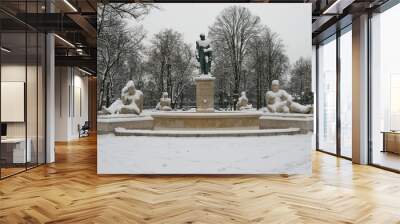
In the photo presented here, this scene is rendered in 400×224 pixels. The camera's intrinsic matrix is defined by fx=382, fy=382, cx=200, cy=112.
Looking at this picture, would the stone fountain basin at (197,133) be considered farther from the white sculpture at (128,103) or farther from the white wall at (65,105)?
the white wall at (65,105)

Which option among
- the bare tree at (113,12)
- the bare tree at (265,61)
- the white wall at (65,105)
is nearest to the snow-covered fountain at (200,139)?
the bare tree at (265,61)

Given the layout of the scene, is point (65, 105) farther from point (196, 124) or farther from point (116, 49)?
point (196, 124)

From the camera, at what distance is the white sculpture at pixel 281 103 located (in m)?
7.35

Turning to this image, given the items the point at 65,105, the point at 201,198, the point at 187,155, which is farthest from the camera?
the point at 65,105

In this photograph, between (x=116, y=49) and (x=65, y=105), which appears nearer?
(x=116, y=49)

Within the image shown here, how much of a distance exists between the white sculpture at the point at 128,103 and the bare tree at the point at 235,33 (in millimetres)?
1786

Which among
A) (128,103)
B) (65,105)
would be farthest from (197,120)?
(65,105)

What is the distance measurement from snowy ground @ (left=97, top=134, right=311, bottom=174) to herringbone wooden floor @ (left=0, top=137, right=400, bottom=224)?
17cm

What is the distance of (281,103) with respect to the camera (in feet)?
24.1

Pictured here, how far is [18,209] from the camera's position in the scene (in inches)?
190

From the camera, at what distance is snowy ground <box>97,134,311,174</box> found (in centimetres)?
723

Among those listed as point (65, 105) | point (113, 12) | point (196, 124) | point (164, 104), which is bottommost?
point (196, 124)

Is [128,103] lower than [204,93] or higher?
lower

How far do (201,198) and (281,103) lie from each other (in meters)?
2.83
